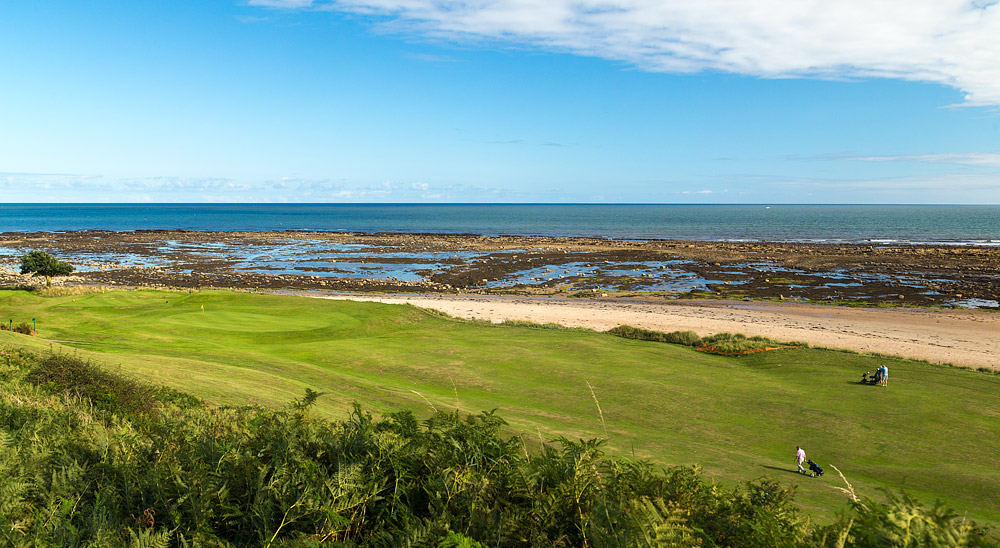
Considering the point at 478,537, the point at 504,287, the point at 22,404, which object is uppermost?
the point at 478,537

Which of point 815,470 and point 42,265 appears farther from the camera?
point 42,265

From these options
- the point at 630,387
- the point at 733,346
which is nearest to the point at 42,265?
the point at 630,387

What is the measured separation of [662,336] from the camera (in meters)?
25.8

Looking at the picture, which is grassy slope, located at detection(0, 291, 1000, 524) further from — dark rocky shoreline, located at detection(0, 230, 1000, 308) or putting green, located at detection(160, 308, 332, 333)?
dark rocky shoreline, located at detection(0, 230, 1000, 308)

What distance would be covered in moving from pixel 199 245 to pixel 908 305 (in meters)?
96.5

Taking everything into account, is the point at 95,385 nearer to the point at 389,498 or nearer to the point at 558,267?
the point at 389,498

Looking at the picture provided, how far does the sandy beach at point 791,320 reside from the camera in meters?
31.3

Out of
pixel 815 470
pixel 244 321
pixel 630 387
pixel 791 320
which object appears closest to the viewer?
pixel 815 470

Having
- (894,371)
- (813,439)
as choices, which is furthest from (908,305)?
(813,439)

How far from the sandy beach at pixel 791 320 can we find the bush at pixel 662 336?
7.86 metres

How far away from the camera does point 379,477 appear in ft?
13.3

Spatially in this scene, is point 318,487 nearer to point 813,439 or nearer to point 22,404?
point 22,404

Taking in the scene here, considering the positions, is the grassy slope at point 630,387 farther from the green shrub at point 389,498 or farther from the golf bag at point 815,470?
the green shrub at point 389,498

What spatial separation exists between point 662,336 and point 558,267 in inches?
1691
